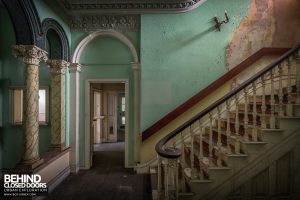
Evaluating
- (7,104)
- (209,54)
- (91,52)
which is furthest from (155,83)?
(7,104)

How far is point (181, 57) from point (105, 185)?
318 cm

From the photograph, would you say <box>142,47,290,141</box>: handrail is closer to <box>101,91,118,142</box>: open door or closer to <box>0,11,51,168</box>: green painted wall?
<box>0,11,51,168</box>: green painted wall

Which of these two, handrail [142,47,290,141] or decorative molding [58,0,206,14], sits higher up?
decorative molding [58,0,206,14]

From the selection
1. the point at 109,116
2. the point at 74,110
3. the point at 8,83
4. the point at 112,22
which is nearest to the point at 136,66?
the point at 112,22

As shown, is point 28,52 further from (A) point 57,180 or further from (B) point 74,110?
(A) point 57,180

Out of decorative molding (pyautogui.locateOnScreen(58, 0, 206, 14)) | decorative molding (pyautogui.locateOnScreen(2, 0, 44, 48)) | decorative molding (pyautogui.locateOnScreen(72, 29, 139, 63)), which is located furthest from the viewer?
decorative molding (pyautogui.locateOnScreen(72, 29, 139, 63))

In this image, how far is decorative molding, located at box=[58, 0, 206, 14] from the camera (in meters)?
4.50

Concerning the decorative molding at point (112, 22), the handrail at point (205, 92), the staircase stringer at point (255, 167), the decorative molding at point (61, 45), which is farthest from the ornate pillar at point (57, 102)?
the staircase stringer at point (255, 167)

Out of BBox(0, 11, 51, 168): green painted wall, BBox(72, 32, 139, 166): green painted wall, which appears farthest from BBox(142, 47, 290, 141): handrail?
BBox(0, 11, 51, 168): green painted wall

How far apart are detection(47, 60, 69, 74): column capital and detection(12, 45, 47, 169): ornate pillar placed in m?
0.95

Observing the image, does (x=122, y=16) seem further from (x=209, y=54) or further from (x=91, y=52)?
(x=209, y=54)

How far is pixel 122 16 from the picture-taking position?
474cm

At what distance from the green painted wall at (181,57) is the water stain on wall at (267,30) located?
0.23m

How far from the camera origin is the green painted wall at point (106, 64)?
15.8 ft
